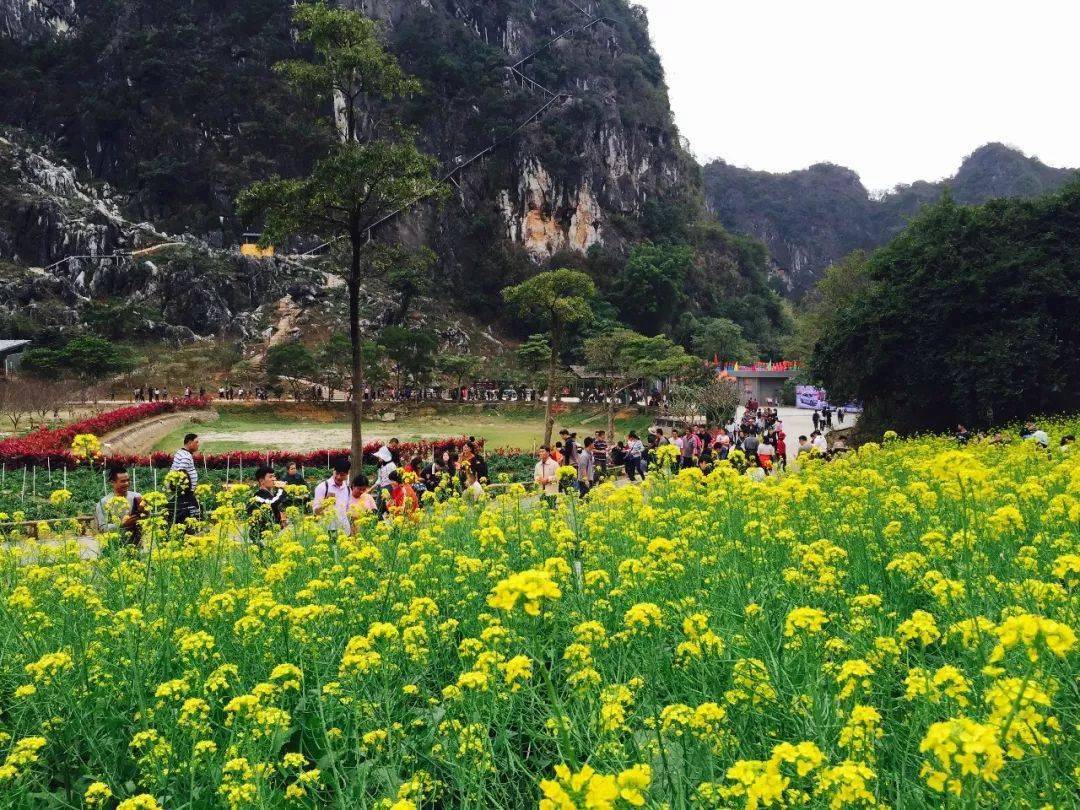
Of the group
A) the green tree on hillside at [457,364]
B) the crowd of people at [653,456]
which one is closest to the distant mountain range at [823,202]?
the green tree on hillside at [457,364]

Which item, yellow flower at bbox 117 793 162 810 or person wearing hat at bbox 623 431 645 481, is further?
person wearing hat at bbox 623 431 645 481

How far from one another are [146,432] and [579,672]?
29214mm

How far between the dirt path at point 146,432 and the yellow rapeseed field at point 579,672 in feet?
57.7

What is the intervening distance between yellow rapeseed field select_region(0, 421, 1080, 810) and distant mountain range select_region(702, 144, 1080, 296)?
130 m

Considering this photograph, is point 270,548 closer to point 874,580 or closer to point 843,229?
point 874,580

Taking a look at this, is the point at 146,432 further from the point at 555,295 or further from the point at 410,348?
the point at 555,295

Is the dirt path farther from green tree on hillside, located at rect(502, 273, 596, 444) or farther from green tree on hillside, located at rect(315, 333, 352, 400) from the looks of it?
green tree on hillside, located at rect(502, 273, 596, 444)

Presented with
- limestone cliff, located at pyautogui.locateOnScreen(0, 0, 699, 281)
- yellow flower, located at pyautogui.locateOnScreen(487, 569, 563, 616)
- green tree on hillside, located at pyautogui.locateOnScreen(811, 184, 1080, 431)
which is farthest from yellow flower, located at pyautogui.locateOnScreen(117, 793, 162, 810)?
limestone cliff, located at pyautogui.locateOnScreen(0, 0, 699, 281)

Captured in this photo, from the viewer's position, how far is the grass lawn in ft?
94.9

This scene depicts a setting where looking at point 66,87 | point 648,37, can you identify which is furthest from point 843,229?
point 66,87

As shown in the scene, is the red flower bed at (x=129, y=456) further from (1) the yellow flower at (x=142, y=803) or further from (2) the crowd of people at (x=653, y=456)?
(1) the yellow flower at (x=142, y=803)

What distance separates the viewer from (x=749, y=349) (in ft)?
212

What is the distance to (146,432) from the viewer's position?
1087 inches

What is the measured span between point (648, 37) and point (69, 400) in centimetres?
8827
